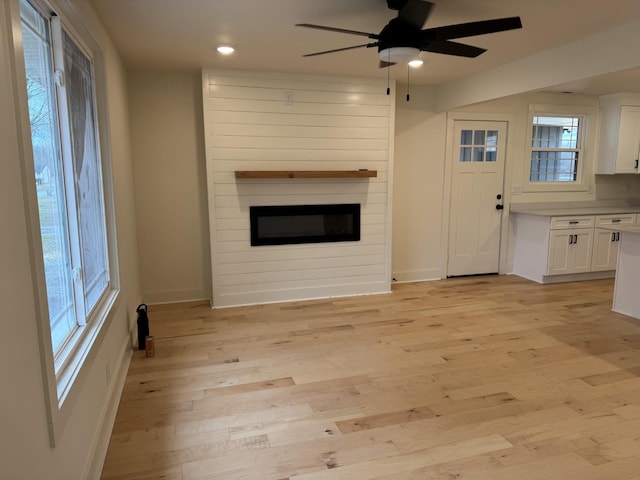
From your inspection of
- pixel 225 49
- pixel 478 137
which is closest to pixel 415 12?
pixel 225 49

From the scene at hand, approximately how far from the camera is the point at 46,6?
6.72 feet

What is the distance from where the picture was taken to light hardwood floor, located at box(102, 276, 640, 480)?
2186mm

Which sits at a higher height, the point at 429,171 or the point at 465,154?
the point at 465,154

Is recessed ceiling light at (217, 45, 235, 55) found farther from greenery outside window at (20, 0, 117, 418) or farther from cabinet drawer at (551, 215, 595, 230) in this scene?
cabinet drawer at (551, 215, 595, 230)

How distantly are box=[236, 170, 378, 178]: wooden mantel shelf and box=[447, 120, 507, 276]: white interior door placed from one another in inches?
60.1

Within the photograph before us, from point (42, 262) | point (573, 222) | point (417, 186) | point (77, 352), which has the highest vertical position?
point (417, 186)

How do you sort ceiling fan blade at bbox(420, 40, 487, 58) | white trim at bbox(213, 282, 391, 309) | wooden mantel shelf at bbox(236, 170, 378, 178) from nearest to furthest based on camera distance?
ceiling fan blade at bbox(420, 40, 487, 58) < wooden mantel shelf at bbox(236, 170, 378, 178) < white trim at bbox(213, 282, 391, 309)

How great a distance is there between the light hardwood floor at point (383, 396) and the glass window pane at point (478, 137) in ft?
7.89

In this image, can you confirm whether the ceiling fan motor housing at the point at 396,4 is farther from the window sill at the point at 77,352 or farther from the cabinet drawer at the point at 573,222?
the cabinet drawer at the point at 573,222

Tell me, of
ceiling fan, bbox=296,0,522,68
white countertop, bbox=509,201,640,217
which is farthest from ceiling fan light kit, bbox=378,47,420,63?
white countertop, bbox=509,201,640,217

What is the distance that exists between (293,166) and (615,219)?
4453mm

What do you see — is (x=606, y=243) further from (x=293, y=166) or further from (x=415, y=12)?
(x=415, y=12)

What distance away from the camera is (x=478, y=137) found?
5.78 meters

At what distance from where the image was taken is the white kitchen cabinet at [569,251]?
5.53 metres
